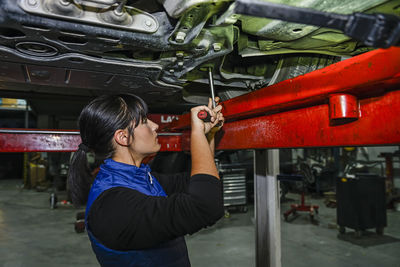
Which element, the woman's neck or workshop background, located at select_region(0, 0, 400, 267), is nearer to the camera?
workshop background, located at select_region(0, 0, 400, 267)

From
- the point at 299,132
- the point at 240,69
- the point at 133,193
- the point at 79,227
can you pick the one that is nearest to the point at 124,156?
the point at 133,193

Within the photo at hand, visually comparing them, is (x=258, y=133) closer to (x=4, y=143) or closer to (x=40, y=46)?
(x=40, y=46)

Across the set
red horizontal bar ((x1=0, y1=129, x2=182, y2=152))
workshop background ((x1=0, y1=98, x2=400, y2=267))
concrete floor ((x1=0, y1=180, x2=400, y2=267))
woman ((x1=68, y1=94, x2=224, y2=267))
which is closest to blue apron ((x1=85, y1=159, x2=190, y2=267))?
woman ((x1=68, y1=94, x2=224, y2=267))

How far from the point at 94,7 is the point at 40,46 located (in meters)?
0.40

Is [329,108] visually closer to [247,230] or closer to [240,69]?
[240,69]

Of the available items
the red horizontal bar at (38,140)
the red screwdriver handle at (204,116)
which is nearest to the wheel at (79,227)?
the red horizontal bar at (38,140)

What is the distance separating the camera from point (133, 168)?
3.36 feet

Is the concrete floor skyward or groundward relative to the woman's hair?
groundward

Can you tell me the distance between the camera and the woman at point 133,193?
81cm

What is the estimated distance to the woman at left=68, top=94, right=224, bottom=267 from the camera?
81 centimetres

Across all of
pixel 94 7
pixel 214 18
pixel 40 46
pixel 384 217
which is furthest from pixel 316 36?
pixel 384 217

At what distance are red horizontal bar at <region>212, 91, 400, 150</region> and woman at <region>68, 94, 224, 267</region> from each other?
261mm

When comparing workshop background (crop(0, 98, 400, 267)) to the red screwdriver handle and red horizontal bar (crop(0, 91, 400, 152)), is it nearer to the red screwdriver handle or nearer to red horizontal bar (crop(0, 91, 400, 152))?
red horizontal bar (crop(0, 91, 400, 152))

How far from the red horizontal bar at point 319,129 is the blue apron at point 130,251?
0.51 meters
